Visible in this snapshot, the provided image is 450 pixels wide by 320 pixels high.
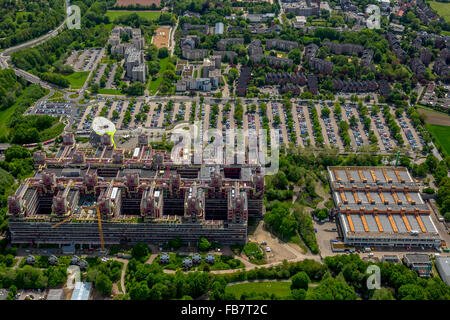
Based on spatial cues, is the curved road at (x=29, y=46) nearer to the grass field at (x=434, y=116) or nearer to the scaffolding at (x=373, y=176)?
the scaffolding at (x=373, y=176)

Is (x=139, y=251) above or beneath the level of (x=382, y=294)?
beneath

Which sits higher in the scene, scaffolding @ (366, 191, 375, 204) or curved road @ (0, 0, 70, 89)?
scaffolding @ (366, 191, 375, 204)

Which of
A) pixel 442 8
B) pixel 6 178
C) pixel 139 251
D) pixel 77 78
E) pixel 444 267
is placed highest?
pixel 444 267

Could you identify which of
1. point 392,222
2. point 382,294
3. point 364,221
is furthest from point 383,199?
point 382,294

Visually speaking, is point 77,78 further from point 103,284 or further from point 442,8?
point 442,8

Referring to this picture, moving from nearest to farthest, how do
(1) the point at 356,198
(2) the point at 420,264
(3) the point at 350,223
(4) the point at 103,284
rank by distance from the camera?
Result: (4) the point at 103,284, (2) the point at 420,264, (3) the point at 350,223, (1) the point at 356,198

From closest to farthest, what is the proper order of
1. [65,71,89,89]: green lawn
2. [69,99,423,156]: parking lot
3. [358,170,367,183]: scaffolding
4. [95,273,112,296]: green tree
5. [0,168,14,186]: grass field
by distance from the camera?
[95,273,112,296]: green tree → [0,168,14,186]: grass field → [358,170,367,183]: scaffolding → [69,99,423,156]: parking lot → [65,71,89,89]: green lawn

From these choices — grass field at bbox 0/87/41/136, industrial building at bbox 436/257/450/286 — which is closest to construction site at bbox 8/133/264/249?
grass field at bbox 0/87/41/136

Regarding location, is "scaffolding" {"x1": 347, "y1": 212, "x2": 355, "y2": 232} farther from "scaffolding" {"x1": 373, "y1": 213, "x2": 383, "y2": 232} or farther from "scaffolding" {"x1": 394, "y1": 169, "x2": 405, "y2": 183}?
"scaffolding" {"x1": 394, "y1": 169, "x2": 405, "y2": 183}
